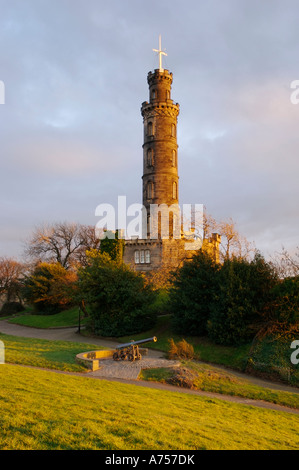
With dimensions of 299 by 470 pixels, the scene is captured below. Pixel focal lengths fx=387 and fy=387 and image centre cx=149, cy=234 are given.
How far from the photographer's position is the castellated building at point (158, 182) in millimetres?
49375

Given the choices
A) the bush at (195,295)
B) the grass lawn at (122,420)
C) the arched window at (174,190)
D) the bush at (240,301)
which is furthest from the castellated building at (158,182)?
the grass lawn at (122,420)

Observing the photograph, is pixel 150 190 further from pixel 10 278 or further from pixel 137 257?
pixel 10 278

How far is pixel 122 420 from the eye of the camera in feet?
24.7

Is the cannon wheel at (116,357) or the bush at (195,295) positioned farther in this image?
the bush at (195,295)

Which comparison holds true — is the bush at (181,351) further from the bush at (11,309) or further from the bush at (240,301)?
the bush at (11,309)

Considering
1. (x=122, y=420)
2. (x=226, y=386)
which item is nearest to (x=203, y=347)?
(x=226, y=386)

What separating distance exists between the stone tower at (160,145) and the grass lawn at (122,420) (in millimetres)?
40994

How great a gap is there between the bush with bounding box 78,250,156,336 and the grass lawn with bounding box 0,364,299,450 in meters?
17.9

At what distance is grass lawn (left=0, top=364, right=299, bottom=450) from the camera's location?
20.6 feet

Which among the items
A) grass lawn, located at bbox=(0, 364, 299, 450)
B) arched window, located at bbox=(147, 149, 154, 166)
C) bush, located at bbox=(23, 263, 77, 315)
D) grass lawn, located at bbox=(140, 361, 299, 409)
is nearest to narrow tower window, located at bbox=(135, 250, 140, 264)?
bush, located at bbox=(23, 263, 77, 315)

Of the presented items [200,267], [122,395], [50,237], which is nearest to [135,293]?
[200,267]

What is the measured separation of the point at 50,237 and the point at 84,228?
6970mm

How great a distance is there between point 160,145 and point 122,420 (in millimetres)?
47843

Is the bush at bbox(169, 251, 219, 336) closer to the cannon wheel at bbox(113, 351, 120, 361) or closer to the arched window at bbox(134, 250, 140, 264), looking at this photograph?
the cannon wheel at bbox(113, 351, 120, 361)
